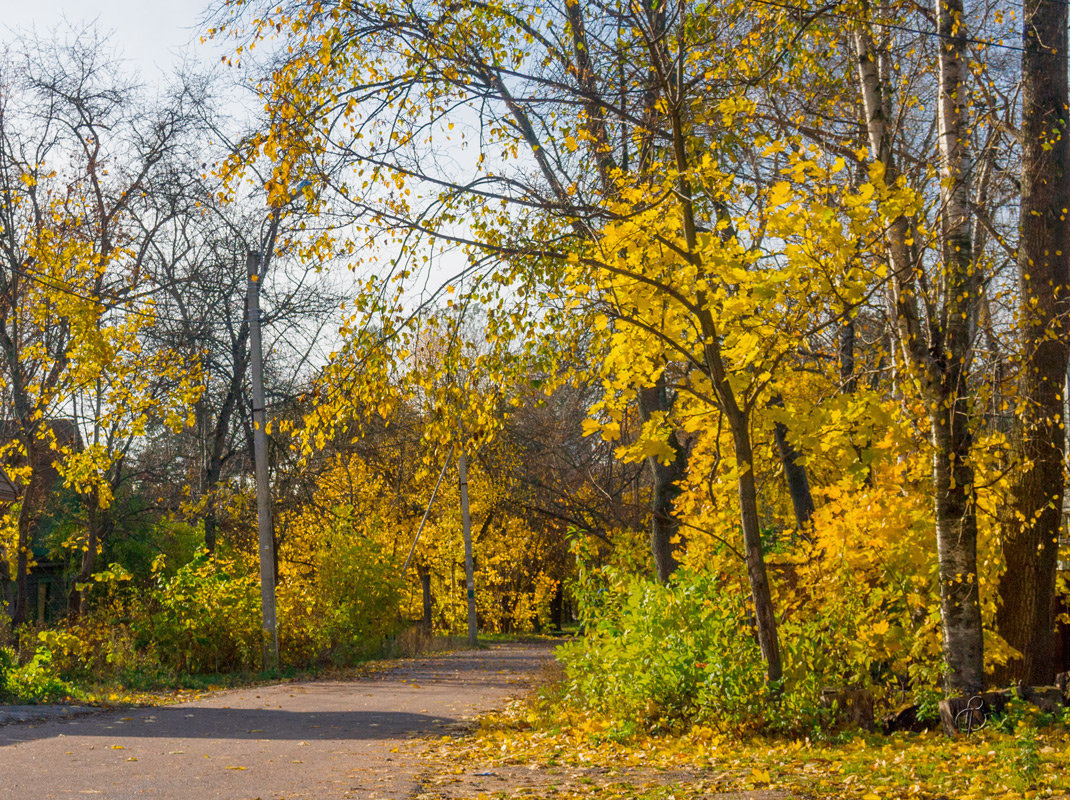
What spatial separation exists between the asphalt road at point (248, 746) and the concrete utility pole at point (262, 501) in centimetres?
186

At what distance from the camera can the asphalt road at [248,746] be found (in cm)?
642

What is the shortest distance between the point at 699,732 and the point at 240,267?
588 inches

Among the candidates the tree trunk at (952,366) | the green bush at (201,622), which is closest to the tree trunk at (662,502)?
the tree trunk at (952,366)

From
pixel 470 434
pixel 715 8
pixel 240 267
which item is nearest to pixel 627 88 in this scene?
pixel 715 8

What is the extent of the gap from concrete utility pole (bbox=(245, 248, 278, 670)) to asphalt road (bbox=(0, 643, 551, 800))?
1.86 m

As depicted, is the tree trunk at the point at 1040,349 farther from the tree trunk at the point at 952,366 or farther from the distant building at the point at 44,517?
the distant building at the point at 44,517

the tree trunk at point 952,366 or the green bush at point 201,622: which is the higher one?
the tree trunk at point 952,366

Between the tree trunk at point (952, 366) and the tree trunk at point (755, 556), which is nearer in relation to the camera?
the tree trunk at point (755, 556)

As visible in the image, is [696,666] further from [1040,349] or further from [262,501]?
[262,501]

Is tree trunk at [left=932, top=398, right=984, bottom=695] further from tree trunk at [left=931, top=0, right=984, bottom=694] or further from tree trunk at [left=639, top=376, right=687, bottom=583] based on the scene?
tree trunk at [left=639, top=376, right=687, bottom=583]

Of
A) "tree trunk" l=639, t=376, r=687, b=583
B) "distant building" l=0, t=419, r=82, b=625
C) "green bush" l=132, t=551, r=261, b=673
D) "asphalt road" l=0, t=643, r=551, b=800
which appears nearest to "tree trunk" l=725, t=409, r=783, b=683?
"asphalt road" l=0, t=643, r=551, b=800

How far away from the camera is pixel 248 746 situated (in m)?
8.41

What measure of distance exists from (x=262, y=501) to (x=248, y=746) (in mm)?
8257

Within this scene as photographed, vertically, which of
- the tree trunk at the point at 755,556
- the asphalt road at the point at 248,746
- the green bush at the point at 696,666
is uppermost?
the tree trunk at the point at 755,556
